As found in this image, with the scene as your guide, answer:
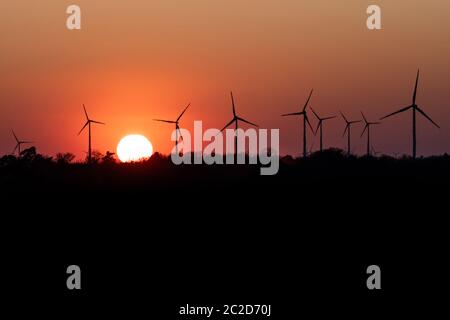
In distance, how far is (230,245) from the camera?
312 ft

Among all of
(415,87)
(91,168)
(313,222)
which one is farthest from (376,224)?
(91,168)

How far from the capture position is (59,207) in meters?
113

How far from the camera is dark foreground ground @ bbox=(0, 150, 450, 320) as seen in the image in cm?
7900

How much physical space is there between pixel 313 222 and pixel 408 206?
10.1 metres

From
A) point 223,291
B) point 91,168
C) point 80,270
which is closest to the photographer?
point 223,291

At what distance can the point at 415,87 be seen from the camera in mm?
127812

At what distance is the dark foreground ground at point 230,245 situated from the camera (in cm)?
7900

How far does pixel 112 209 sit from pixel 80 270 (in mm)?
23997

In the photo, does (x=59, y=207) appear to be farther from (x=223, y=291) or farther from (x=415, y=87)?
→ (x=415, y=87)
